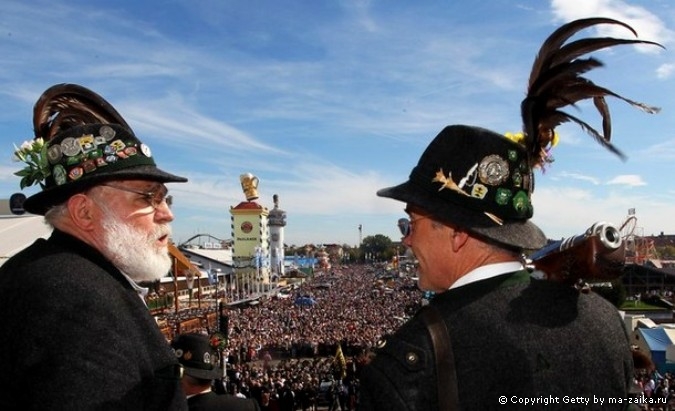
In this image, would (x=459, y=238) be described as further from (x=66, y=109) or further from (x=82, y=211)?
(x=66, y=109)

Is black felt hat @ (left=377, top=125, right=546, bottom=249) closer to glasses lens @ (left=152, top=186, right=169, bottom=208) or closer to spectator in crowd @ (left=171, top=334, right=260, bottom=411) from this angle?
glasses lens @ (left=152, top=186, right=169, bottom=208)

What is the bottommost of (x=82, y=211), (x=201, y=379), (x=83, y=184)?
(x=201, y=379)

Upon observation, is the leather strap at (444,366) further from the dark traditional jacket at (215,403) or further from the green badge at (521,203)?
the dark traditional jacket at (215,403)

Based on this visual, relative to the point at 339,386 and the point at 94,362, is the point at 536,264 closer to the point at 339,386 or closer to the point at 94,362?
the point at 94,362

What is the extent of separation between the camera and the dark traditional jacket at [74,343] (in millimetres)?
1871

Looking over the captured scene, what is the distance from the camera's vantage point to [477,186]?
84.3 inches

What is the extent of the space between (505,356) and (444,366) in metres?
0.21

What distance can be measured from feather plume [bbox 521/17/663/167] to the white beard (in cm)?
173

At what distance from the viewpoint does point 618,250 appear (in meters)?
2.10

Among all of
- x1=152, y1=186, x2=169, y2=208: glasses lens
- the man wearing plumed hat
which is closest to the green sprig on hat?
x1=152, y1=186, x2=169, y2=208: glasses lens

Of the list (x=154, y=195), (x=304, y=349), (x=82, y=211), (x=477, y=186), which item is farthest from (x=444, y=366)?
(x=304, y=349)

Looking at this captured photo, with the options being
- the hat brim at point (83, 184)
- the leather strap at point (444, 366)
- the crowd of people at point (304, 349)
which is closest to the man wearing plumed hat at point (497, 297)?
the leather strap at point (444, 366)

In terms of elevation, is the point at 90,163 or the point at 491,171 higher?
the point at 90,163

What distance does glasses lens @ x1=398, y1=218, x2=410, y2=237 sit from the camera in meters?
2.33
